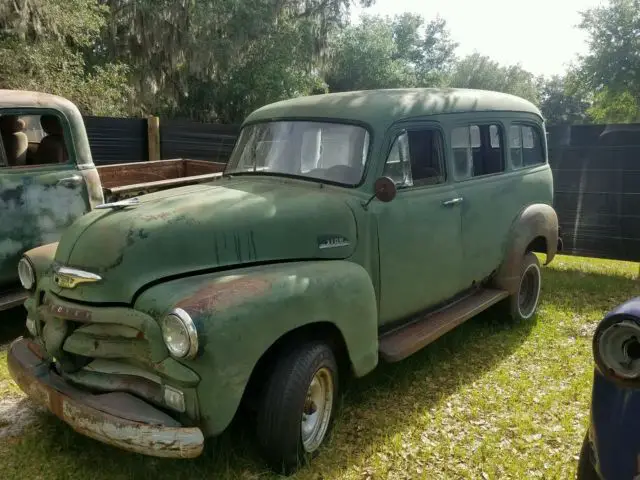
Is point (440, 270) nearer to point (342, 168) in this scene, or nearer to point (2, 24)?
point (342, 168)

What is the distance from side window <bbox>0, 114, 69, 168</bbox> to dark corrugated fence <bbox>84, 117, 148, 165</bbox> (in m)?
4.28

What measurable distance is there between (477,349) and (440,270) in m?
1.18

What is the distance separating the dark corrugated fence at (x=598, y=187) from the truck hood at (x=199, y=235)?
564cm

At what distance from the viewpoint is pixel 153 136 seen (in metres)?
10.1

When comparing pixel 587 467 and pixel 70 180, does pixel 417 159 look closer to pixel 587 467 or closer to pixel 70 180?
pixel 587 467

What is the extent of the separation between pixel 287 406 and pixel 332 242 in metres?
1.09

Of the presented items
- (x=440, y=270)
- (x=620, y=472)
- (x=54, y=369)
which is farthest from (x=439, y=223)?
(x=54, y=369)

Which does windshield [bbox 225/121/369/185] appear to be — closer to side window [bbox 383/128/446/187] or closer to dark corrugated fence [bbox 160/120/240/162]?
side window [bbox 383/128/446/187]

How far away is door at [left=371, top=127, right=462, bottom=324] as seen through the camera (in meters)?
3.73

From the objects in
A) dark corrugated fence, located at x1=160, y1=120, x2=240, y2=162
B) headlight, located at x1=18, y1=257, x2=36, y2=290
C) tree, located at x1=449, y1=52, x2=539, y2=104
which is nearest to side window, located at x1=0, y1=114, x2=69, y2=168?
Answer: headlight, located at x1=18, y1=257, x2=36, y2=290

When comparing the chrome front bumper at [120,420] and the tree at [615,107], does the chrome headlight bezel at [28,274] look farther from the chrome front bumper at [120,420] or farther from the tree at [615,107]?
the tree at [615,107]

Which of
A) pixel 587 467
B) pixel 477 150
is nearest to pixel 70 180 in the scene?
pixel 477 150

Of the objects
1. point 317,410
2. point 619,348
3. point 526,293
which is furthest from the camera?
point 526,293

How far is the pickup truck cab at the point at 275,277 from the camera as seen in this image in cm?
260
